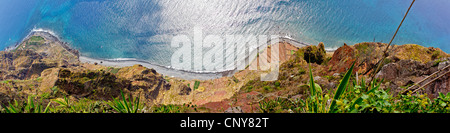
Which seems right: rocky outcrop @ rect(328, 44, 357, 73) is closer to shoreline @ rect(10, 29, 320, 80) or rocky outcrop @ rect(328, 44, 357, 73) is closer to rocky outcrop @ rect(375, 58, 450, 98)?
rocky outcrop @ rect(375, 58, 450, 98)

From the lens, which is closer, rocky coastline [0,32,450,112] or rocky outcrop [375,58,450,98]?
rocky outcrop [375,58,450,98]

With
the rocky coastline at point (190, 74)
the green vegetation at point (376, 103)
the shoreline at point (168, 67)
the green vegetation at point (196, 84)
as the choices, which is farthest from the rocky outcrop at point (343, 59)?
the green vegetation at point (196, 84)

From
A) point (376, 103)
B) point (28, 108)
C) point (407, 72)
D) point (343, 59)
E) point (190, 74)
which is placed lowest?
point (28, 108)

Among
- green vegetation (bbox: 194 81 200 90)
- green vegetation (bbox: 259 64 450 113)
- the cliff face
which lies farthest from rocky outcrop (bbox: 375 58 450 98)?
green vegetation (bbox: 194 81 200 90)

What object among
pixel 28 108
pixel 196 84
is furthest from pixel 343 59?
pixel 196 84

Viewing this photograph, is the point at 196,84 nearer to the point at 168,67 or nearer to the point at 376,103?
the point at 168,67

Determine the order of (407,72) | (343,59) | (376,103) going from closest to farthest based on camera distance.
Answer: (376,103) < (407,72) < (343,59)

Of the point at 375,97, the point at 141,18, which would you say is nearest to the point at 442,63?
the point at 375,97

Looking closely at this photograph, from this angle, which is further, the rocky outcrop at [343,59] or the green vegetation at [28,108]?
the rocky outcrop at [343,59]

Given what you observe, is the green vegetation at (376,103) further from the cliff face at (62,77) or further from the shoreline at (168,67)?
the shoreline at (168,67)

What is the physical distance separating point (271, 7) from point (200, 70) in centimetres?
808

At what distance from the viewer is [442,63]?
400 cm
